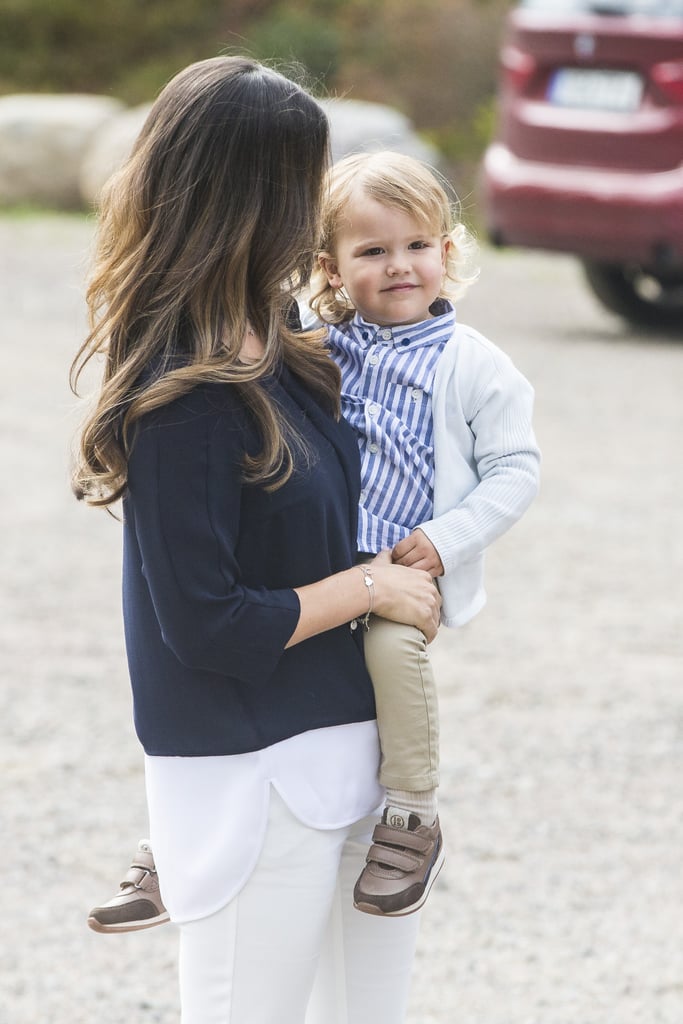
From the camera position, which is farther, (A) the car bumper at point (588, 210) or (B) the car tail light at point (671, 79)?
(A) the car bumper at point (588, 210)

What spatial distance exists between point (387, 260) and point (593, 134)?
655cm

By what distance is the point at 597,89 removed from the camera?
7.98 m

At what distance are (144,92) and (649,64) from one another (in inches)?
569

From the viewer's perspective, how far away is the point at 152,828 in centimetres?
174

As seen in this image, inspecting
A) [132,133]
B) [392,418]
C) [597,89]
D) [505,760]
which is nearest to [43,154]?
[132,133]

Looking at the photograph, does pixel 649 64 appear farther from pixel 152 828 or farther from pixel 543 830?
pixel 152 828

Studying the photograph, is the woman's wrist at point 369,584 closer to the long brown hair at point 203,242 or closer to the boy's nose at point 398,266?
the long brown hair at point 203,242

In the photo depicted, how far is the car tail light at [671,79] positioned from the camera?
304 inches

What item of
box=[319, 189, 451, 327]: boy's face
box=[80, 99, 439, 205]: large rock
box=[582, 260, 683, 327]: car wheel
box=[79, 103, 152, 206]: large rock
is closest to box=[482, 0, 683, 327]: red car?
box=[582, 260, 683, 327]: car wheel

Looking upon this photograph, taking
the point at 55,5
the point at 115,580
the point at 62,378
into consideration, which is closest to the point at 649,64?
the point at 62,378

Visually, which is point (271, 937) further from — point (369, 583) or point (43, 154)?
point (43, 154)

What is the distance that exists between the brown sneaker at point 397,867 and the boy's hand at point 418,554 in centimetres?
27

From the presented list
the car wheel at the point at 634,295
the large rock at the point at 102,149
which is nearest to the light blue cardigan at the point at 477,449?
the car wheel at the point at 634,295

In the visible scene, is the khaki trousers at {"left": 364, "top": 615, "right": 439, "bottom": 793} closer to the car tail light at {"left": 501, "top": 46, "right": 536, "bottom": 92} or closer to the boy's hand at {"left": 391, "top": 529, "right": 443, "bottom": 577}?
the boy's hand at {"left": 391, "top": 529, "right": 443, "bottom": 577}
